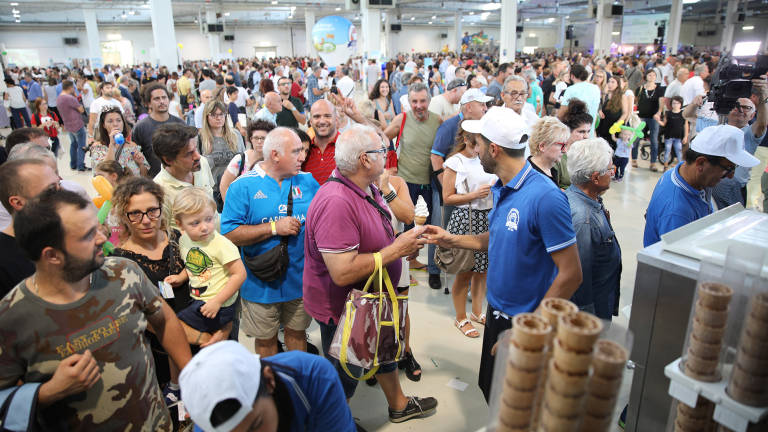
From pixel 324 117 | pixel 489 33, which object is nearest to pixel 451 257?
pixel 324 117

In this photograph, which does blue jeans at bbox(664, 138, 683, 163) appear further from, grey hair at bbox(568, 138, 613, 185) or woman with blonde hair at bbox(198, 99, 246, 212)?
woman with blonde hair at bbox(198, 99, 246, 212)

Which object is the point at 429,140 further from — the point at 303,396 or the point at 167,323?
the point at 303,396

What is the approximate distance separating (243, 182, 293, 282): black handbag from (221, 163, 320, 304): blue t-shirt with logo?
1.5 inches

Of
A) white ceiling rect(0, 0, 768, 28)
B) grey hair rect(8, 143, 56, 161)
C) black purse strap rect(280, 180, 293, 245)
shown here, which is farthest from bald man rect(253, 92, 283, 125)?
white ceiling rect(0, 0, 768, 28)

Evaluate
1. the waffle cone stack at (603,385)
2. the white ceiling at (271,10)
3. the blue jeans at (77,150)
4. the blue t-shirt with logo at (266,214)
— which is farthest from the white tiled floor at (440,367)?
the white ceiling at (271,10)

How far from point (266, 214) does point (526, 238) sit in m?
1.49

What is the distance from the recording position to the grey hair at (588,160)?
2.43m

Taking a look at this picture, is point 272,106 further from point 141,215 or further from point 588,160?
point 588,160

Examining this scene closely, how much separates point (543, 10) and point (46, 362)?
40303 mm

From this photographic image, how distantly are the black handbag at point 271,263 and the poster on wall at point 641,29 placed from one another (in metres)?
30.2

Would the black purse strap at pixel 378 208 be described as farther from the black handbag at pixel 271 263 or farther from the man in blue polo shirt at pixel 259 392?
the man in blue polo shirt at pixel 259 392

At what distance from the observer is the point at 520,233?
2049 mm

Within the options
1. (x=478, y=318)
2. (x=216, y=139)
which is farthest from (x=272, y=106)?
(x=478, y=318)

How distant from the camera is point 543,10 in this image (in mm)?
35656
